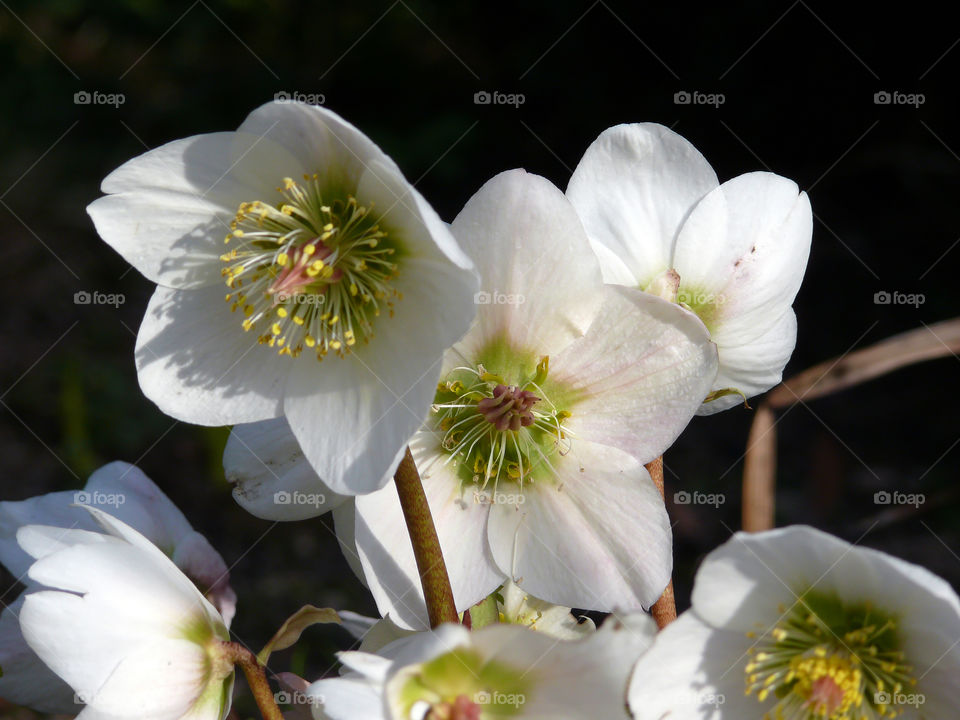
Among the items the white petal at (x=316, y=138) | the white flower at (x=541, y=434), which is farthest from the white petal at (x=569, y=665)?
the white petal at (x=316, y=138)

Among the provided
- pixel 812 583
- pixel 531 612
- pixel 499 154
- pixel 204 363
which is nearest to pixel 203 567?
pixel 204 363

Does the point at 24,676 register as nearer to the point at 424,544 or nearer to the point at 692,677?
the point at 424,544

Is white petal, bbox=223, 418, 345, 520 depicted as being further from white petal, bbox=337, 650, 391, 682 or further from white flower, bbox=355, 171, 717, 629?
white petal, bbox=337, 650, 391, 682

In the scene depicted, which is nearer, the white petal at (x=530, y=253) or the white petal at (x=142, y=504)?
the white petal at (x=530, y=253)

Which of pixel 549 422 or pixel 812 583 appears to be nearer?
pixel 812 583

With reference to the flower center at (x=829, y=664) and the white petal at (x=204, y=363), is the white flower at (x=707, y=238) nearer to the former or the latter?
the flower center at (x=829, y=664)

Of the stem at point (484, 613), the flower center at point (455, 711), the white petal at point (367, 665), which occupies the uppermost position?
the white petal at point (367, 665)

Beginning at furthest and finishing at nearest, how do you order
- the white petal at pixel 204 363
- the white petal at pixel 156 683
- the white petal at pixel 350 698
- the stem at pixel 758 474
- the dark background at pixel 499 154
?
1. the dark background at pixel 499 154
2. the stem at pixel 758 474
3. the white petal at pixel 204 363
4. the white petal at pixel 156 683
5. the white petal at pixel 350 698

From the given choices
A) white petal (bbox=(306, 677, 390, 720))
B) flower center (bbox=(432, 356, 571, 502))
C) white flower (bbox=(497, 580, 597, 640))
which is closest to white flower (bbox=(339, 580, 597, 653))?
white flower (bbox=(497, 580, 597, 640))
